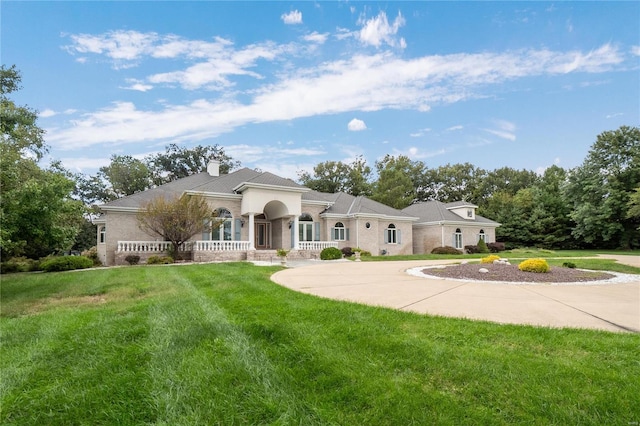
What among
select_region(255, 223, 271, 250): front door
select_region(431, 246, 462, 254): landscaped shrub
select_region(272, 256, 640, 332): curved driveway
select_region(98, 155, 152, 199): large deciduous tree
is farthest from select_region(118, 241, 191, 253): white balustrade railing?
select_region(98, 155, 152, 199): large deciduous tree

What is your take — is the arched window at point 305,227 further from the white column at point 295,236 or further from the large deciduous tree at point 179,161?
the large deciduous tree at point 179,161

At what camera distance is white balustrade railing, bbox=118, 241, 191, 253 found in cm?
1905

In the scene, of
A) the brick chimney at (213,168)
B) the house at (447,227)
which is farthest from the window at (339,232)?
the brick chimney at (213,168)

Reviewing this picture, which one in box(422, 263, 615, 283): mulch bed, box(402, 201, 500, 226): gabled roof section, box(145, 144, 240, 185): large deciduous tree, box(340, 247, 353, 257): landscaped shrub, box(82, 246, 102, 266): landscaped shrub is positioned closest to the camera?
box(422, 263, 615, 283): mulch bed

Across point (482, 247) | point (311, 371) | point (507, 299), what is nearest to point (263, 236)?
point (482, 247)

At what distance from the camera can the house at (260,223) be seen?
65.6ft

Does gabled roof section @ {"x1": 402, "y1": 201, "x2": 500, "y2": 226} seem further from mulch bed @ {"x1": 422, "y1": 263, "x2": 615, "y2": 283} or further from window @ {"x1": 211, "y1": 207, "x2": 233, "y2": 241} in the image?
mulch bed @ {"x1": 422, "y1": 263, "x2": 615, "y2": 283}

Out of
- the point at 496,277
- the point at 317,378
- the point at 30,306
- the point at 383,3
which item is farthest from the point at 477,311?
the point at 383,3

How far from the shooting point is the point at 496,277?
940 centimetres

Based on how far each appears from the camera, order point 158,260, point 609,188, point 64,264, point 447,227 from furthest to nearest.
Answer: point 609,188 → point 447,227 → point 158,260 → point 64,264

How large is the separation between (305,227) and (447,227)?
564 inches

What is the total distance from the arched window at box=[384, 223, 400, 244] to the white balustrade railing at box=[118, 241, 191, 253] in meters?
16.4

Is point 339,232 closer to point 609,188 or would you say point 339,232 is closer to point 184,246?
point 184,246

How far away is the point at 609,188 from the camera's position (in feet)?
114
